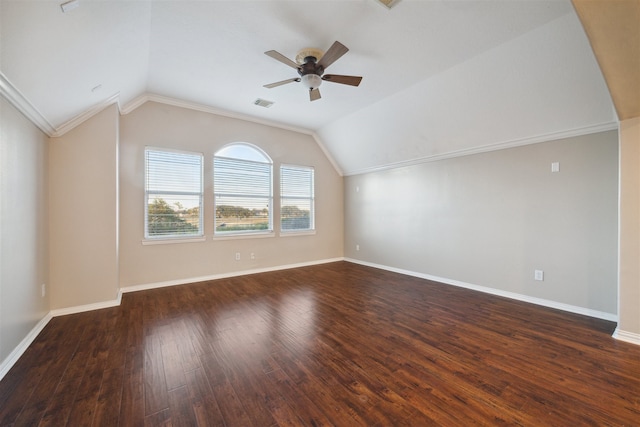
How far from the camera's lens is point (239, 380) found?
1.93m

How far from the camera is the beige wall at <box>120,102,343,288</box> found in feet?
13.2

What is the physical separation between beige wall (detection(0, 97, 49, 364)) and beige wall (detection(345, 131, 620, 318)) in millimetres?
5340

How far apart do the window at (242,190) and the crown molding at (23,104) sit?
225cm

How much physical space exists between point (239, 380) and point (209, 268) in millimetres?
3118

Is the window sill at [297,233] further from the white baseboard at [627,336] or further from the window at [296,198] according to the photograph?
the white baseboard at [627,336]

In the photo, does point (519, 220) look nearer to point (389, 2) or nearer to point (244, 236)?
point (389, 2)

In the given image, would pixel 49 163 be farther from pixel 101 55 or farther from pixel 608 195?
pixel 608 195

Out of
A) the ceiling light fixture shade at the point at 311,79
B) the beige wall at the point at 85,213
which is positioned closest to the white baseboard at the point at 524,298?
the ceiling light fixture shade at the point at 311,79

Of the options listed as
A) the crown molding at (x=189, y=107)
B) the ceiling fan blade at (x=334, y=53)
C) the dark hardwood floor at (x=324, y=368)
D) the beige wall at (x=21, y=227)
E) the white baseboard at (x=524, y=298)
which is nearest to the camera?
the dark hardwood floor at (x=324, y=368)

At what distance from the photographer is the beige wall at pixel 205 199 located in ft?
13.2

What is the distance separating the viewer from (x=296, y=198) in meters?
5.91

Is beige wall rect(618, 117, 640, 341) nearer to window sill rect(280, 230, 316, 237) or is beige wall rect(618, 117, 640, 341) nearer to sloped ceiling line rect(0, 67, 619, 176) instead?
sloped ceiling line rect(0, 67, 619, 176)

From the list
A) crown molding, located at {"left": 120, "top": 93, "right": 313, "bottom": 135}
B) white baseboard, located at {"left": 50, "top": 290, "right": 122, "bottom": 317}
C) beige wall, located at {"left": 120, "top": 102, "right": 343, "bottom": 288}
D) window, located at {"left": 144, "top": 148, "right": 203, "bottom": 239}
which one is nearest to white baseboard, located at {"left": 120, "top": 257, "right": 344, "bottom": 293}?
beige wall, located at {"left": 120, "top": 102, "right": 343, "bottom": 288}

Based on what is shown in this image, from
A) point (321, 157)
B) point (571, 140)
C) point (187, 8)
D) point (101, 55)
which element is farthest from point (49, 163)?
point (571, 140)
